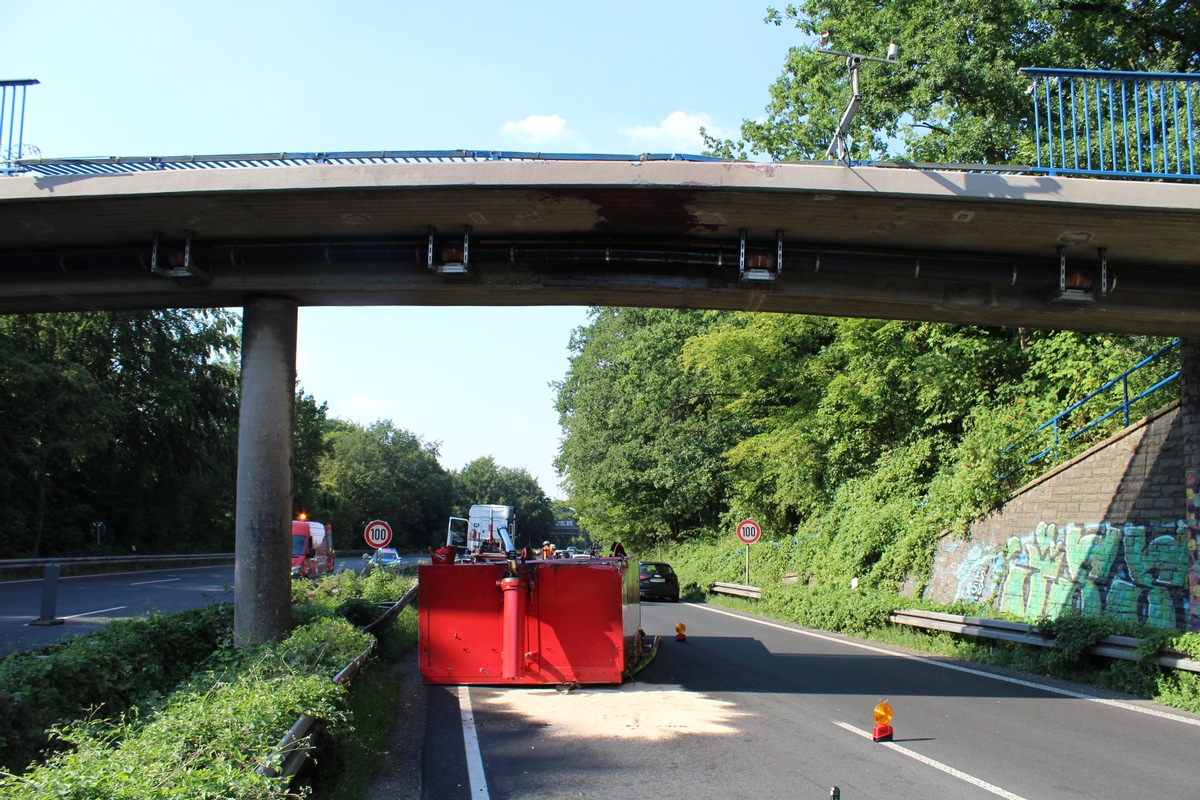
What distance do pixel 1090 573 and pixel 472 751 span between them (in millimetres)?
10503

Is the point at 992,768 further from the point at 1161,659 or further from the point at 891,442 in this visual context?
the point at 891,442

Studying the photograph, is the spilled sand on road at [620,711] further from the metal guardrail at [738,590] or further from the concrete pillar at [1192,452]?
the metal guardrail at [738,590]

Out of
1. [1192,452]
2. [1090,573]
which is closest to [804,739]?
[1192,452]

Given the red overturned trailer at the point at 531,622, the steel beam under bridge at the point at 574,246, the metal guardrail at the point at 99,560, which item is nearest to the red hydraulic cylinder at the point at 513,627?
the red overturned trailer at the point at 531,622

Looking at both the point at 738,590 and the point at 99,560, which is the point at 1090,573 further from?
the point at 99,560

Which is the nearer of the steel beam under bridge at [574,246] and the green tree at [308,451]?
the steel beam under bridge at [574,246]

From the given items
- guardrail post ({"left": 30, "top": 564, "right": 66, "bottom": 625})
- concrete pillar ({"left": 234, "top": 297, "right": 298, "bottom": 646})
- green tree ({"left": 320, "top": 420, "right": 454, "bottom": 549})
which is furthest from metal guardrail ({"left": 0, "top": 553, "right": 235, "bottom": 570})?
green tree ({"left": 320, "top": 420, "right": 454, "bottom": 549})

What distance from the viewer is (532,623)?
11836mm

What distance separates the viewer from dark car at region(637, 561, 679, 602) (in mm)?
30453

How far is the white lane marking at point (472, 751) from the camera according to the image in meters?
7.01

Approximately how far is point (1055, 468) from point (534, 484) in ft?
488

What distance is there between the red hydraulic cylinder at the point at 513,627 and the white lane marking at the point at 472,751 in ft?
2.07

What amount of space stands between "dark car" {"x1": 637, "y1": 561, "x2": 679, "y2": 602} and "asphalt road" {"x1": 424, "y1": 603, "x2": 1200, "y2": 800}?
56.0 ft

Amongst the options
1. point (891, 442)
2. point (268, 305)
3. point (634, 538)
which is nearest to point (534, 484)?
point (634, 538)
